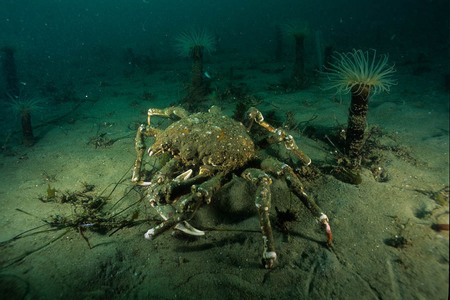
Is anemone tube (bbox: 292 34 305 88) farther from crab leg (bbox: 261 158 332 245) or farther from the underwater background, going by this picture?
crab leg (bbox: 261 158 332 245)

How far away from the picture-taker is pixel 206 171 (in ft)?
11.9

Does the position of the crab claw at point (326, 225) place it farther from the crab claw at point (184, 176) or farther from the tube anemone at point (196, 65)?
the tube anemone at point (196, 65)

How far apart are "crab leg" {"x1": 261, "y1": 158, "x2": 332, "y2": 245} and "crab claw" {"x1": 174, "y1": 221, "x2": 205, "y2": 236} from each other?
150 centimetres

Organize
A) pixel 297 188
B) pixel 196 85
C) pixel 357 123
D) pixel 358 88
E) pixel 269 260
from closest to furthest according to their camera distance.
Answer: pixel 269 260, pixel 297 188, pixel 358 88, pixel 357 123, pixel 196 85

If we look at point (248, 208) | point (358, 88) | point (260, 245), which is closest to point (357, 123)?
point (358, 88)

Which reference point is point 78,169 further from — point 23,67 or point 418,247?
point 23,67

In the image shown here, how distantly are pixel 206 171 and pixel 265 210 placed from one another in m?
1.16

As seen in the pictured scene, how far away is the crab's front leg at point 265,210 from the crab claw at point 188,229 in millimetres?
881

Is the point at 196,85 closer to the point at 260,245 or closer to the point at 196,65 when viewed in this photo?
the point at 196,65

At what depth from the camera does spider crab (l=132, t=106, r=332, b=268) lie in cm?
308

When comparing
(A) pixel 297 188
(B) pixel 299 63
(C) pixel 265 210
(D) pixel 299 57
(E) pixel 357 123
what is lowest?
(C) pixel 265 210

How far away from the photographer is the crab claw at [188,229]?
10.3 feet

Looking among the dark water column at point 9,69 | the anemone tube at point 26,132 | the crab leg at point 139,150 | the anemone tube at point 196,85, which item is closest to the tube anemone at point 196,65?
the anemone tube at point 196,85

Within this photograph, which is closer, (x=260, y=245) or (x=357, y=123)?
(x=260, y=245)
